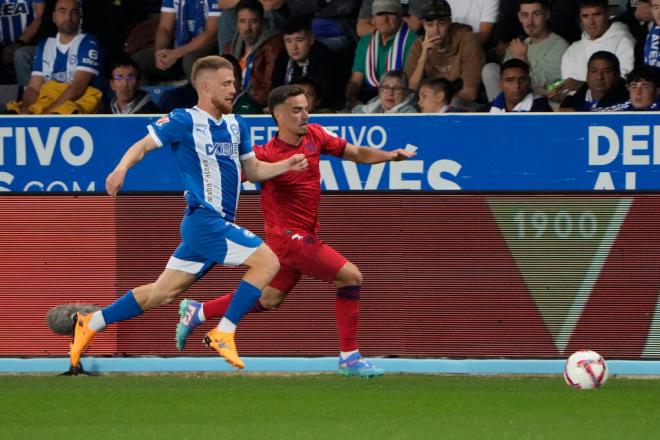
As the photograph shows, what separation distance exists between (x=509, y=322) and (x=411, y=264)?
81 centimetres

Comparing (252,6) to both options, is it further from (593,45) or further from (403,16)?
(593,45)

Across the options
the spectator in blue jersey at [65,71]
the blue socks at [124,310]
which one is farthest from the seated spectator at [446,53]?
the blue socks at [124,310]

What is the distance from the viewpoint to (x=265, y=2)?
45.6 ft

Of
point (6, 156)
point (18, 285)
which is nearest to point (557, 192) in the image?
point (18, 285)

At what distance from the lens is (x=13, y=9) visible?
50.4 feet

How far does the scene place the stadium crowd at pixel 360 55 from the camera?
12234 millimetres

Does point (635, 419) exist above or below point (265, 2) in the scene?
below

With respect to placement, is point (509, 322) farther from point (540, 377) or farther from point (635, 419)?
point (635, 419)

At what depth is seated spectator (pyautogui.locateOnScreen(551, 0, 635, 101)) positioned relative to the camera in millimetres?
12188

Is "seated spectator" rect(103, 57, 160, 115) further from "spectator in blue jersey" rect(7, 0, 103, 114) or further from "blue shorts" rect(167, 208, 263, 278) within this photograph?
"blue shorts" rect(167, 208, 263, 278)

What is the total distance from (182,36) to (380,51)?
236 centimetres

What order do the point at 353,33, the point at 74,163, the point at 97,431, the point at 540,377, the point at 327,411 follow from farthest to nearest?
the point at 353,33, the point at 74,163, the point at 540,377, the point at 327,411, the point at 97,431

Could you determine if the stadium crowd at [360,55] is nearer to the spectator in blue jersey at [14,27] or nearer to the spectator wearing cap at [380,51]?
the spectator wearing cap at [380,51]

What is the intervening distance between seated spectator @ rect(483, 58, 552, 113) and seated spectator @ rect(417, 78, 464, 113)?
43cm
